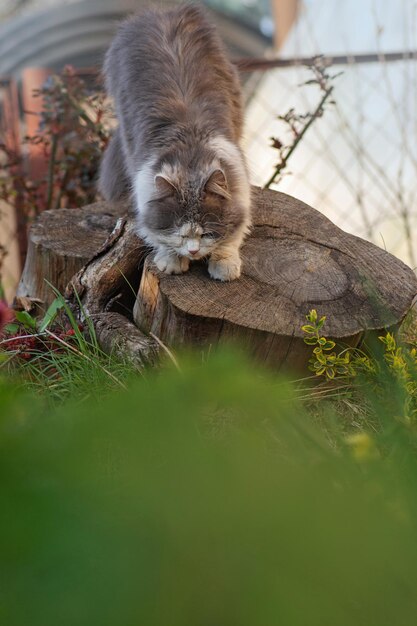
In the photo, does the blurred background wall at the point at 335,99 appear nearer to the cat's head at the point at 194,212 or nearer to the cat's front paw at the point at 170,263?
the cat's head at the point at 194,212

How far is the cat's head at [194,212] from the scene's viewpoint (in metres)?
2.23

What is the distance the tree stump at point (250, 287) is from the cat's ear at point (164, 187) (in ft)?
0.70

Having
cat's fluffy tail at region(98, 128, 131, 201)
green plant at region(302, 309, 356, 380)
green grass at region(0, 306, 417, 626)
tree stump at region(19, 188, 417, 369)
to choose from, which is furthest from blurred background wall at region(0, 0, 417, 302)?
green grass at region(0, 306, 417, 626)

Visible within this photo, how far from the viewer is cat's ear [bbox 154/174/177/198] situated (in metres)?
2.25

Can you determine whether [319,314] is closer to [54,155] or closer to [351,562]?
[351,562]

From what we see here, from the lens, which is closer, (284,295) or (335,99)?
(284,295)

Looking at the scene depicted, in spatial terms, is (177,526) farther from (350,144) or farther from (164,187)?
(350,144)

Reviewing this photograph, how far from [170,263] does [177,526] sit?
1.82 meters

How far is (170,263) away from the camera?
220 centimetres

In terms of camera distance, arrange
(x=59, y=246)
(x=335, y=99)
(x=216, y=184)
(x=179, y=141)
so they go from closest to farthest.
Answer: (x=216, y=184), (x=179, y=141), (x=59, y=246), (x=335, y=99)

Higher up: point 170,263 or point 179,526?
point 179,526

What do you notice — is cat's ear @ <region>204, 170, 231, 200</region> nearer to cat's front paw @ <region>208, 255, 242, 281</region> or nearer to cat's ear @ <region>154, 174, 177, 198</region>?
cat's ear @ <region>154, 174, 177, 198</region>

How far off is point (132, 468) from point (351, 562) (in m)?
0.14

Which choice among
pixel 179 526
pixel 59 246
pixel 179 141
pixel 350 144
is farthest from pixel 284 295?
pixel 350 144
